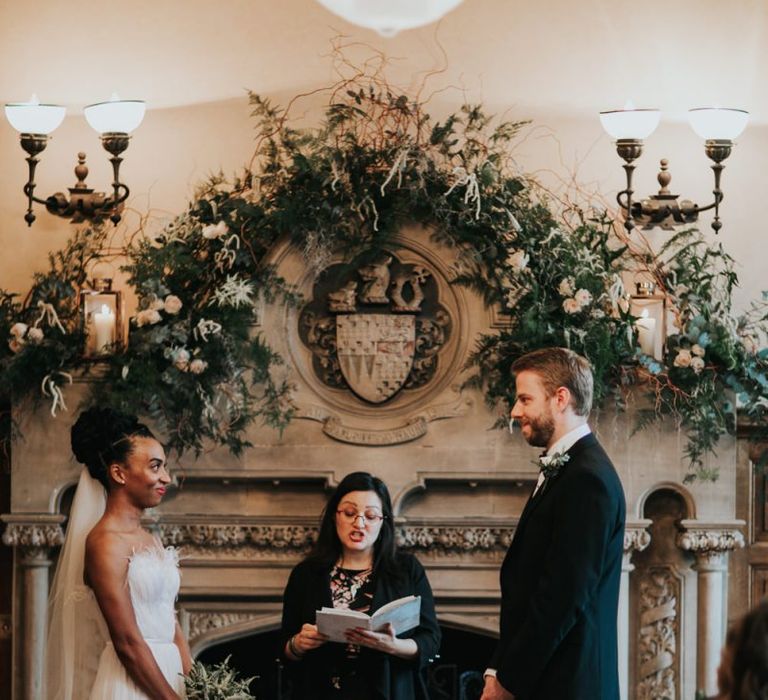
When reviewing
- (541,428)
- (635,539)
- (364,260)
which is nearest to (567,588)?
(541,428)

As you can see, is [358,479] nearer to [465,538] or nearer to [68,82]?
[465,538]

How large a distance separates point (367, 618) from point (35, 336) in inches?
71.4

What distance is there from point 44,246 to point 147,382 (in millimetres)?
992

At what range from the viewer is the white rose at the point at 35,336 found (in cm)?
598

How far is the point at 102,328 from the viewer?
20.0 ft

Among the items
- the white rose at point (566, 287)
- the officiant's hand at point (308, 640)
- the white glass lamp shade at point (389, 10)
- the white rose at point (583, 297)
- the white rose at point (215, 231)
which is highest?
the white rose at point (215, 231)

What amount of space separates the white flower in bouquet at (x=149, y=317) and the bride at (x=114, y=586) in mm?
847

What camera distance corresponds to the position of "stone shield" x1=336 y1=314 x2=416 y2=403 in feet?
20.1

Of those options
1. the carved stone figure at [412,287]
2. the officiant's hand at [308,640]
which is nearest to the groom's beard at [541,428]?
the officiant's hand at [308,640]

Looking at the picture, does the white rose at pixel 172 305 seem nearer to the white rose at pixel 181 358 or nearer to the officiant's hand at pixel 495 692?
the white rose at pixel 181 358

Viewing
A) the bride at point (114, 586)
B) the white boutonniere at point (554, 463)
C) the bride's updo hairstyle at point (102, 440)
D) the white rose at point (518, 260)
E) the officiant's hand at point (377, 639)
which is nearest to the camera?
the white boutonniere at point (554, 463)

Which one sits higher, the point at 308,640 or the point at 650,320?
the point at 650,320

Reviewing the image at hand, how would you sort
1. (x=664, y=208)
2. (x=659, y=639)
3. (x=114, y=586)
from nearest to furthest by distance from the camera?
(x=114, y=586) < (x=659, y=639) < (x=664, y=208)

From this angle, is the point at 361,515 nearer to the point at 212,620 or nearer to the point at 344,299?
the point at 344,299
